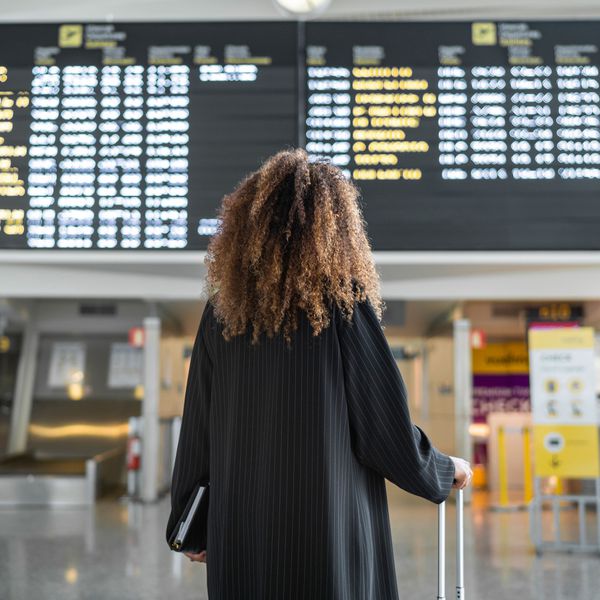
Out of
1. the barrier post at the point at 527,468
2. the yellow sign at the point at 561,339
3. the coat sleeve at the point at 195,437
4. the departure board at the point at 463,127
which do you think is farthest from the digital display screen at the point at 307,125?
the barrier post at the point at 527,468

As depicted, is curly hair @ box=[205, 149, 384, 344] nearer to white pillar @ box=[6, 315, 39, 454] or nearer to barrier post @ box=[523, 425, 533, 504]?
barrier post @ box=[523, 425, 533, 504]

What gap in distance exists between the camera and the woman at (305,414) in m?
1.49

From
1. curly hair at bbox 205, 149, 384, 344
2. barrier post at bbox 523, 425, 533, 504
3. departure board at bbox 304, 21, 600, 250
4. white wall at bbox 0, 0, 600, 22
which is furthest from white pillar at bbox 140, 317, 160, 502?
curly hair at bbox 205, 149, 384, 344

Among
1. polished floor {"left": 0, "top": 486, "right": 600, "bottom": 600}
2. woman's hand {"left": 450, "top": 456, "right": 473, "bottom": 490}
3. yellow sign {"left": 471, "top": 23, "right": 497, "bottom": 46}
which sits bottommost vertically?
polished floor {"left": 0, "top": 486, "right": 600, "bottom": 600}

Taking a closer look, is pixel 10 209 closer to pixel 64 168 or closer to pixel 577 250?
pixel 64 168

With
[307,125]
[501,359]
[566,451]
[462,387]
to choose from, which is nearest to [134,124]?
[307,125]

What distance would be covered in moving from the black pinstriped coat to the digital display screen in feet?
9.09

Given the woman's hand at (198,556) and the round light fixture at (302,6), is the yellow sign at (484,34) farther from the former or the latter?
the woman's hand at (198,556)

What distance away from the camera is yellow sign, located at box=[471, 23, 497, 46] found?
433 cm

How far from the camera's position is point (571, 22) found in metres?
4.32

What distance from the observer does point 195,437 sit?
176cm

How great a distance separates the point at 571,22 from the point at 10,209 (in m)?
3.52

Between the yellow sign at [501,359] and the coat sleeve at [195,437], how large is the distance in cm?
951

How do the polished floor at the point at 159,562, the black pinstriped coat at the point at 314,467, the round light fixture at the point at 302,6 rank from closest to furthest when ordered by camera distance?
the black pinstriped coat at the point at 314,467 → the polished floor at the point at 159,562 → the round light fixture at the point at 302,6
